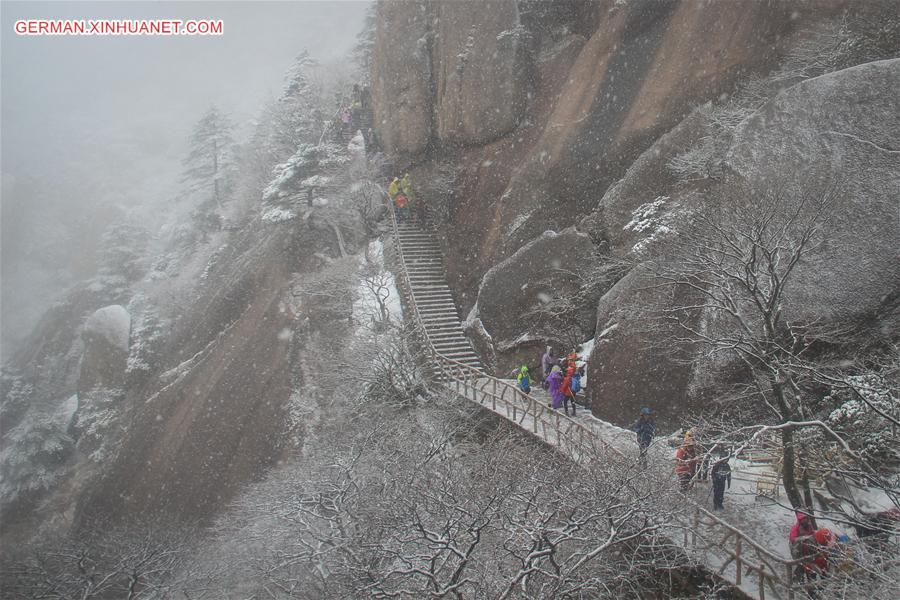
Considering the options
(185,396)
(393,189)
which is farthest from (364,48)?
(185,396)

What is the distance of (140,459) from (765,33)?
77.9 feet

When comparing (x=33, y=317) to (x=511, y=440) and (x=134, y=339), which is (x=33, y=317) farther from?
(x=511, y=440)

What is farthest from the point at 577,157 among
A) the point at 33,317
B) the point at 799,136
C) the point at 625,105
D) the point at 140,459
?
the point at 33,317

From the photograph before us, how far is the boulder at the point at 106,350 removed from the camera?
27.7 metres

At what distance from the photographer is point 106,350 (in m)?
28.3

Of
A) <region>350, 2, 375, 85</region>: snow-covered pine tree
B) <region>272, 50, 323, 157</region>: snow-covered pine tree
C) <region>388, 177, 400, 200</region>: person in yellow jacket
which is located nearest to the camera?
<region>388, 177, 400, 200</region>: person in yellow jacket

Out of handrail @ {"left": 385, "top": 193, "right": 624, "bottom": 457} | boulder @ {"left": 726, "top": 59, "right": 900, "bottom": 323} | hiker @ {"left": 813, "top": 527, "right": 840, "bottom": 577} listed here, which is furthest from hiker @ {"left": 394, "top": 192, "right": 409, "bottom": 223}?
hiker @ {"left": 813, "top": 527, "right": 840, "bottom": 577}

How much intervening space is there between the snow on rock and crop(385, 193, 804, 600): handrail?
16.6m

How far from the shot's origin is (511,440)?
1159 cm

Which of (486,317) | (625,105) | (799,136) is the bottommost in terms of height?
(486,317)

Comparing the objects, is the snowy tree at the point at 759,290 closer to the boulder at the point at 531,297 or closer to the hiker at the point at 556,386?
the hiker at the point at 556,386

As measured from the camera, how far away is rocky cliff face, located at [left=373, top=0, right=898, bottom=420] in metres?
10.7

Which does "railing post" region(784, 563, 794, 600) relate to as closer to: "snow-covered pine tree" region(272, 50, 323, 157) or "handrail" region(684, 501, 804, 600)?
"handrail" region(684, 501, 804, 600)

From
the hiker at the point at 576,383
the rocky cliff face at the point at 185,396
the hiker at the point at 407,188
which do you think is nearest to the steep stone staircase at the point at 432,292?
the hiker at the point at 407,188
